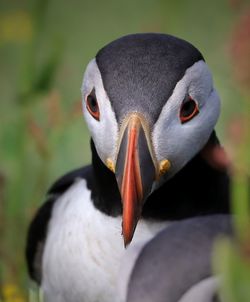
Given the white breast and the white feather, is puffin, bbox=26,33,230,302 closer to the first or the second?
the white breast

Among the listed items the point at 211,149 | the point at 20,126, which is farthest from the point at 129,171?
the point at 20,126

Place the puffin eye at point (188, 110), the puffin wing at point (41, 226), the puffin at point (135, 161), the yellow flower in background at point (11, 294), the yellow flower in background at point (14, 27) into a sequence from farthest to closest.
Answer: the yellow flower in background at point (14, 27)
the puffin wing at point (41, 226)
the yellow flower in background at point (11, 294)
the puffin eye at point (188, 110)
the puffin at point (135, 161)

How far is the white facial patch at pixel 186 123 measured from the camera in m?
2.81

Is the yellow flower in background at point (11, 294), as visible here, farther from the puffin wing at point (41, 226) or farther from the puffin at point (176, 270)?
the puffin at point (176, 270)

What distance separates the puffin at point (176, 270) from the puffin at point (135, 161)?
0.22 meters

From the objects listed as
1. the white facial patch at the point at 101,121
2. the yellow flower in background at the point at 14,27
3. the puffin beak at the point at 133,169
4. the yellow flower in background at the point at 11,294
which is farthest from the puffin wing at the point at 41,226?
the yellow flower in background at the point at 14,27

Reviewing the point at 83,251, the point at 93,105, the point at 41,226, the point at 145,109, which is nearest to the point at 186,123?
the point at 145,109

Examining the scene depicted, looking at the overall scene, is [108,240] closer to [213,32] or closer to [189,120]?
[189,120]

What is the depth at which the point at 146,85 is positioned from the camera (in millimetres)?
2889

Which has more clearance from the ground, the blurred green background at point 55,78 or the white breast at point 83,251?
the white breast at point 83,251

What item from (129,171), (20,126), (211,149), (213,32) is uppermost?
(129,171)

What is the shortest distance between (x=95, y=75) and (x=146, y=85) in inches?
7.8

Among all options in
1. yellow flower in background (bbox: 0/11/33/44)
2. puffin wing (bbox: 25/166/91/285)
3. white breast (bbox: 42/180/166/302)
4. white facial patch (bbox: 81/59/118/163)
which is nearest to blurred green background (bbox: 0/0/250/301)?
yellow flower in background (bbox: 0/11/33/44)

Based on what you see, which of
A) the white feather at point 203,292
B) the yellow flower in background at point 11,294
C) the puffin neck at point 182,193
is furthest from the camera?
the yellow flower in background at point 11,294
